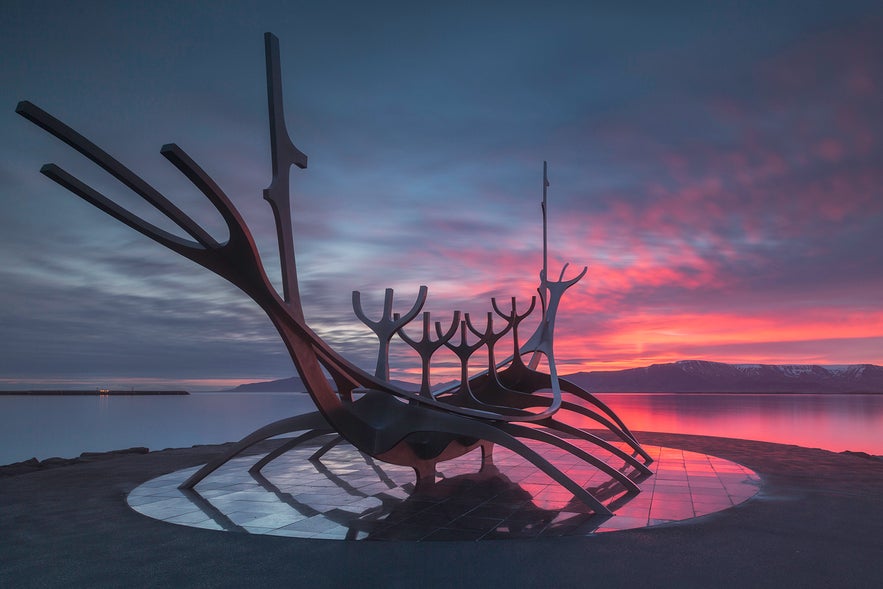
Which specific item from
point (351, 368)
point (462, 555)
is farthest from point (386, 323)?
point (462, 555)

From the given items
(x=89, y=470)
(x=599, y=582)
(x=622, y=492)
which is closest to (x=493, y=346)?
(x=622, y=492)

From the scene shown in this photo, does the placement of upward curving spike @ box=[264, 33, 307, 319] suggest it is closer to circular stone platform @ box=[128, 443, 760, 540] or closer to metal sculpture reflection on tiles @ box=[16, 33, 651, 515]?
metal sculpture reflection on tiles @ box=[16, 33, 651, 515]

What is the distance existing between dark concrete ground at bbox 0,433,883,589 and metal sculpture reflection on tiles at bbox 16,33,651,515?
5.68 ft

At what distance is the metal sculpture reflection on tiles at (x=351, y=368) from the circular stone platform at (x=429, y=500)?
485 mm

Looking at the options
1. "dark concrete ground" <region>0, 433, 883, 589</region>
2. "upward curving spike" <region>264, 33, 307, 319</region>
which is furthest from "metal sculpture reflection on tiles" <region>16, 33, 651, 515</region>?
"dark concrete ground" <region>0, 433, 883, 589</region>

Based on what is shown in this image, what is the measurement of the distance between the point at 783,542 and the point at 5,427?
44.8m

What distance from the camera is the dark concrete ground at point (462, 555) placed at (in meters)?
5.70

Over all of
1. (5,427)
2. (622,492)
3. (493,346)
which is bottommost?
(5,427)

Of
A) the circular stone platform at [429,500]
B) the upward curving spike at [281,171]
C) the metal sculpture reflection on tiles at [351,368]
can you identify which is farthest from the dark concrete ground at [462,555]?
the upward curving spike at [281,171]

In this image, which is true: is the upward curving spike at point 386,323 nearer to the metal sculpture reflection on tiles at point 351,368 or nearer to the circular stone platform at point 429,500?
the metal sculpture reflection on tiles at point 351,368

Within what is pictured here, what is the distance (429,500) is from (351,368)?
2.32 m

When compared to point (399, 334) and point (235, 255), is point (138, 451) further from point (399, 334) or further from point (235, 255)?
point (235, 255)

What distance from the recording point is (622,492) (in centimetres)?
973

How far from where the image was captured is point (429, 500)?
368 inches
